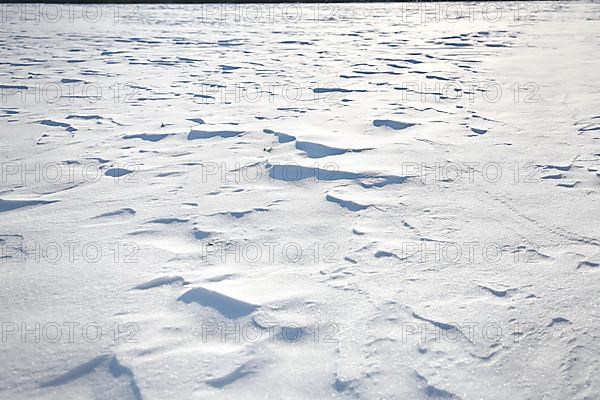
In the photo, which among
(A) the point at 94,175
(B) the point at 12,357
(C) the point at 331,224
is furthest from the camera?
(A) the point at 94,175

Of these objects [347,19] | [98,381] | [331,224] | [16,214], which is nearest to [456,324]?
[331,224]

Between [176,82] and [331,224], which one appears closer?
[331,224]

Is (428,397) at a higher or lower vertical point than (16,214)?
lower

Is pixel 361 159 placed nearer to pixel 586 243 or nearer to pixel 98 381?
pixel 586 243

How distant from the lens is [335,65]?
6.02m

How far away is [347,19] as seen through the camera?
11258 millimetres

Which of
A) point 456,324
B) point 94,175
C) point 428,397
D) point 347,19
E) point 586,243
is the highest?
point 347,19

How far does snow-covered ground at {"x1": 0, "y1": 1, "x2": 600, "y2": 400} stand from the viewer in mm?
1430

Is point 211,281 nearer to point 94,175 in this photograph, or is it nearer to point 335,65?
point 94,175

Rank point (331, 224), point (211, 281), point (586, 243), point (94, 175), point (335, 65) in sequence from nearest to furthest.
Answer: point (211, 281) → point (586, 243) → point (331, 224) → point (94, 175) → point (335, 65)

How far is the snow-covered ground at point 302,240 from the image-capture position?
1430mm

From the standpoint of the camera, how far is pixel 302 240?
2.10m

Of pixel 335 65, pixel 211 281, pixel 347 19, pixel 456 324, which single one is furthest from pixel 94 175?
pixel 347 19

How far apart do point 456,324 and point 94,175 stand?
230 centimetres
